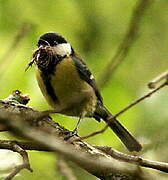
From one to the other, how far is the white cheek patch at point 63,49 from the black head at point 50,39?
0.14 feet

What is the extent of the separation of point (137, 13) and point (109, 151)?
691mm

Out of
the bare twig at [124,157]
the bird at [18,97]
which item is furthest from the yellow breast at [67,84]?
the bare twig at [124,157]

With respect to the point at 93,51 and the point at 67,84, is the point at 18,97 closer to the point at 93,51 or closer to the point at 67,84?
the point at 93,51

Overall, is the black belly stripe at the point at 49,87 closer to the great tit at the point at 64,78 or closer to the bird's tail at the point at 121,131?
the great tit at the point at 64,78

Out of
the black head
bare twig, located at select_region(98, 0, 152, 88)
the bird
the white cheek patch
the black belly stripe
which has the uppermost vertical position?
the white cheek patch

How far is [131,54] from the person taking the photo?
311cm

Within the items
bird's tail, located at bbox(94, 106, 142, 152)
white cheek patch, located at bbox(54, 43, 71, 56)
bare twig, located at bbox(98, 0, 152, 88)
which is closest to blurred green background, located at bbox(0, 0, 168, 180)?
bird's tail, located at bbox(94, 106, 142, 152)

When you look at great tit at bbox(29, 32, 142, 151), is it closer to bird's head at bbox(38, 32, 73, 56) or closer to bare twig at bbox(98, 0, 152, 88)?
bird's head at bbox(38, 32, 73, 56)

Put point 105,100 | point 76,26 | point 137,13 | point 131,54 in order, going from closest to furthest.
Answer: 1. point 137,13
2. point 105,100
3. point 76,26
4. point 131,54

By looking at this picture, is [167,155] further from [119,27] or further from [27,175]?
[119,27]

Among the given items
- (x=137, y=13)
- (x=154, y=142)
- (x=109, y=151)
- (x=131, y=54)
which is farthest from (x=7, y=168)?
(x=131, y=54)

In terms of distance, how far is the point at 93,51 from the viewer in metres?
2.89

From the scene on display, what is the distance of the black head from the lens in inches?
118

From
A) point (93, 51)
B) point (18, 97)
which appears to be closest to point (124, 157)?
point (18, 97)
